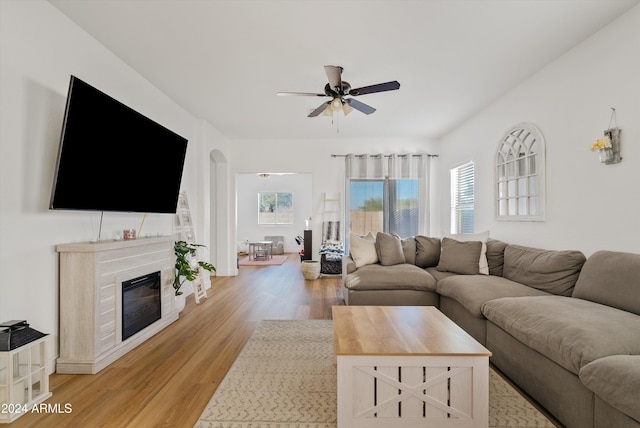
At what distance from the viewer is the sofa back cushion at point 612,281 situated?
82.5 inches

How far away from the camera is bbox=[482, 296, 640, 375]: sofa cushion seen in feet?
5.32

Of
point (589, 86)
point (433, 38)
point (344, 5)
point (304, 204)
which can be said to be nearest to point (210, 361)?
point (344, 5)

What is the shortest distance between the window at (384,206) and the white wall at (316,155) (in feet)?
1.40

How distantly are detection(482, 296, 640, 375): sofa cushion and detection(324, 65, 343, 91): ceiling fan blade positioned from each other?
236 centimetres

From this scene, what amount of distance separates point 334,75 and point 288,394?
2609mm

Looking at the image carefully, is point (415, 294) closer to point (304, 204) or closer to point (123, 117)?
point (123, 117)

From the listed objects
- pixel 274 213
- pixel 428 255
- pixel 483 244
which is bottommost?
pixel 428 255

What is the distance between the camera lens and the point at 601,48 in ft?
8.63

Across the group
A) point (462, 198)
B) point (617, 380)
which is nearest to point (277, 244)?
point (462, 198)

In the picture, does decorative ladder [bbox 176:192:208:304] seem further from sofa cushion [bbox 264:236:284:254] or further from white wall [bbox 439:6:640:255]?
sofa cushion [bbox 264:236:284:254]

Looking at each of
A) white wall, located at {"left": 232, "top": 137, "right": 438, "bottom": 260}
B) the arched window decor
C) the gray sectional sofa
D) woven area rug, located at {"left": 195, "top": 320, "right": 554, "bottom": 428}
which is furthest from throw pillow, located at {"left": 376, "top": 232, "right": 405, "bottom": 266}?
white wall, located at {"left": 232, "top": 137, "right": 438, "bottom": 260}

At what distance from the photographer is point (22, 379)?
188cm

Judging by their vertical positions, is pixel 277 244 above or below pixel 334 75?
below

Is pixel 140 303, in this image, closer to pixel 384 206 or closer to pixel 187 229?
pixel 187 229
